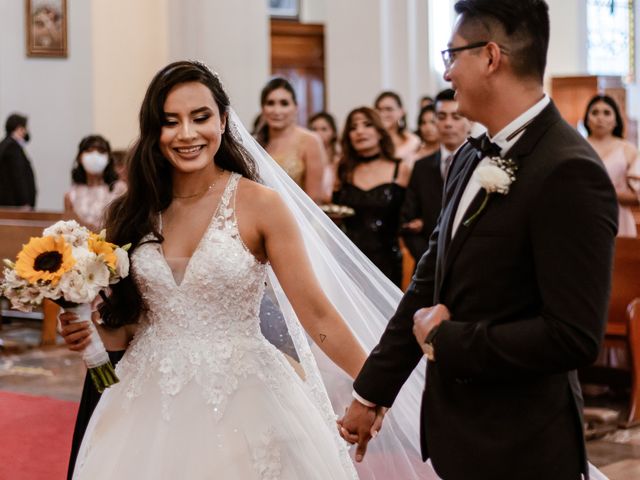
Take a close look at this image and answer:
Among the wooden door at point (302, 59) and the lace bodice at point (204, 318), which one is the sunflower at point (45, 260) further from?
the wooden door at point (302, 59)

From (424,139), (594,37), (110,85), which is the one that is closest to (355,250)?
(424,139)

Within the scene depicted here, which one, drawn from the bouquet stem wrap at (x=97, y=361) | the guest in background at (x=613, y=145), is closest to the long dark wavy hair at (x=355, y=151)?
the guest in background at (x=613, y=145)

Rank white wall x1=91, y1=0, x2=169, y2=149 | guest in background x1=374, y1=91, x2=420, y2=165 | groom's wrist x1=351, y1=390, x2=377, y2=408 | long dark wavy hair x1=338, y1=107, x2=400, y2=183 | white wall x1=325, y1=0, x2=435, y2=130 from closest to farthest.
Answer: groom's wrist x1=351, y1=390, x2=377, y2=408 → long dark wavy hair x1=338, y1=107, x2=400, y2=183 → guest in background x1=374, y1=91, x2=420, y2=165 → white wall x1=91, y1=0, x2=169, y2=149 → white wall x1=325, y1=0, x2=435, y2=130

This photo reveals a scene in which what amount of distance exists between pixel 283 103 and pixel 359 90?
7.62m

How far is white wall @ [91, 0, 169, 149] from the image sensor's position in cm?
1295

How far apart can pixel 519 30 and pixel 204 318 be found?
1415 mm

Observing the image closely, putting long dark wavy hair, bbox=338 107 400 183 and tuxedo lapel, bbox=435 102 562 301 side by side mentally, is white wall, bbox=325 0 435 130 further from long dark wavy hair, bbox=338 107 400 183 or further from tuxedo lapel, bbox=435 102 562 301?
tuxedo lapel, bbox=435 102 562 301

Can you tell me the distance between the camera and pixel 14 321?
10.4 m

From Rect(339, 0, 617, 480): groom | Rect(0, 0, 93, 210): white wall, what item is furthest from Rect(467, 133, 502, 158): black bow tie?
Rect(0, 0, 93, 210): white wall

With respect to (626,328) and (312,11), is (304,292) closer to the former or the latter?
(626,328)

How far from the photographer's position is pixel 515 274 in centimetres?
211

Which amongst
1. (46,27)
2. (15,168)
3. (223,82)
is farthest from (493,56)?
(46,27)

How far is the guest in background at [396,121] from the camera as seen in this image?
9.48 metres

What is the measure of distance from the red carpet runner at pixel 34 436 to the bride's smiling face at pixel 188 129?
97.2 inches
